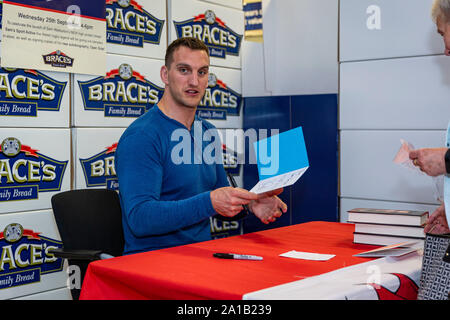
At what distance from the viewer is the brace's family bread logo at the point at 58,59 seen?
2910mm

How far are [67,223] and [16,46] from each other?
113 centimetres

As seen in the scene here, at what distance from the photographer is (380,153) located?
3.37m

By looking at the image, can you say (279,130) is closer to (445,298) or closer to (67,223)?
(67,223)

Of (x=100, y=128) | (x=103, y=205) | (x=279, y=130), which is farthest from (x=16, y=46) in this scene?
(x=279, y=130)

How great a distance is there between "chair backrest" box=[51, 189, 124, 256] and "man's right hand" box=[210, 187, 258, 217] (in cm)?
68

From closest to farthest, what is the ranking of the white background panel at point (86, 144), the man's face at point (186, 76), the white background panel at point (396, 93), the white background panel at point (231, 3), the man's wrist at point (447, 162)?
the man's wrist at point (447, 162)
the man's face at point (186, 76)
the white background panel at point (86, 144)
the white background panel at point (396, 93)
the white background panel at point (231, 3)

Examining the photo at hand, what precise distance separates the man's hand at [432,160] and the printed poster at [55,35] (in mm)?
2087

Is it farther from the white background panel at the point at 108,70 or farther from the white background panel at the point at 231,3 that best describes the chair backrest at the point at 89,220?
the white background panel at the point at 231,3

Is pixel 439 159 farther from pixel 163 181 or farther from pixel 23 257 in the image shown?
pixel 23 257

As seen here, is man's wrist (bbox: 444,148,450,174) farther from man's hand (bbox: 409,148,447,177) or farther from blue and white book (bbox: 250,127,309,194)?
blue and white book (bbox: 250,127,309,194)

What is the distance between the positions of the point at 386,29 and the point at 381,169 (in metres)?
0.87

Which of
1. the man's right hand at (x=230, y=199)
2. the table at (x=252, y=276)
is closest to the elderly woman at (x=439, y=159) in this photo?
the table at (x=252, y=276)

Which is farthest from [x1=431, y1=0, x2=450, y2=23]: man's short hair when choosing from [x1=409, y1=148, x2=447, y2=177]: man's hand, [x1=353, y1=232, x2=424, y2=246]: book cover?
[x1=353, y1=232, x2=424, y2=246]: book cover
